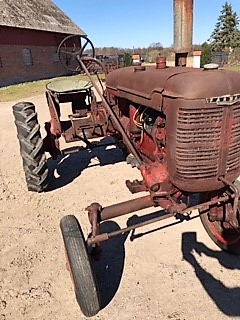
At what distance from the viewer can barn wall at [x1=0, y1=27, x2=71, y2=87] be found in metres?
18.1

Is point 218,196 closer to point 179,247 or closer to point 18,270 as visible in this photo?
point 179,247

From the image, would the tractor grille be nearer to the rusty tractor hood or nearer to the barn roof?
the rusty tractor hood

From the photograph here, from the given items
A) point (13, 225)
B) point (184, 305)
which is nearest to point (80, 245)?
point (184, 305)

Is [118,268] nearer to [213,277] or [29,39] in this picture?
[213,277]

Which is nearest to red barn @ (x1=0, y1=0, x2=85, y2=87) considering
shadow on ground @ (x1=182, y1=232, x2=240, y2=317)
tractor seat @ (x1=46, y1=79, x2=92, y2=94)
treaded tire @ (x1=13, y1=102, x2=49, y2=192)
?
tractor seat @ (x1=46, y1=79, x2=92, y2=94)

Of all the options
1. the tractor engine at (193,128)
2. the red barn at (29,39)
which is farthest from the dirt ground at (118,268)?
the red barn at (29,39)

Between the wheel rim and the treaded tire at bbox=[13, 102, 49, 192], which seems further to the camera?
the treaded tire at bbox=[13, 102, 49, 192]

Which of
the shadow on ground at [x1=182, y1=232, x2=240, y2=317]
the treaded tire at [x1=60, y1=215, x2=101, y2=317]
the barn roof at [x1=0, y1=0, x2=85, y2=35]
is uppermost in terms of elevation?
the barn roof at [x1=0, y1=0, x2=85, y2=35]

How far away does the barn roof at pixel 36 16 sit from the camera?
18306mm

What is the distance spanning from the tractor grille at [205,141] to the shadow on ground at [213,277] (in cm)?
89

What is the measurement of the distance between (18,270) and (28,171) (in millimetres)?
1351

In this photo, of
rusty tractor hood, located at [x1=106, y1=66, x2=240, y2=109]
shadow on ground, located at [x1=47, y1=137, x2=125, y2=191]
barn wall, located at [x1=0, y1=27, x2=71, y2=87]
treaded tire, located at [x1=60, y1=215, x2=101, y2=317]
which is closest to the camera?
rusty tractor hood, located at [x1=106, y1=66, x2=240, y2=109]

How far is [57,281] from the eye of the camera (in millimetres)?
2510

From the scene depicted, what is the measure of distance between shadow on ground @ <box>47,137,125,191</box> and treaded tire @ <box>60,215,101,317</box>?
79.1 inches
